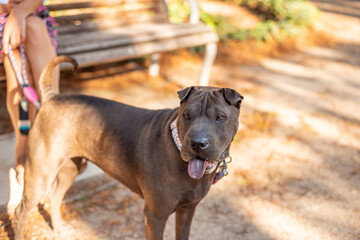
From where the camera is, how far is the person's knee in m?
3.45

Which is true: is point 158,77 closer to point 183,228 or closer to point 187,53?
point 187,53

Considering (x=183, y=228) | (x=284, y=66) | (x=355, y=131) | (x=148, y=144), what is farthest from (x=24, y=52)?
(x=284, y=66)

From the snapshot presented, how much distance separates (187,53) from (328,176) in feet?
14.3

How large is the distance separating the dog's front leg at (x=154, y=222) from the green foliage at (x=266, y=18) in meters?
6.11

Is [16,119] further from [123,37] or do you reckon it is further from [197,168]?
[197,168]

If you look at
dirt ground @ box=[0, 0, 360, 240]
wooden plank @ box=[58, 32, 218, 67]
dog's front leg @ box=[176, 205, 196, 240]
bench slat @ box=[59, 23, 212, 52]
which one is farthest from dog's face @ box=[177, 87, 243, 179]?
bench slat @ box=[59, 23, 212, 52]

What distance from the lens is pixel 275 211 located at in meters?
3.87

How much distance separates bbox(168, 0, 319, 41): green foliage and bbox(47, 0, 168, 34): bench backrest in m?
2.07

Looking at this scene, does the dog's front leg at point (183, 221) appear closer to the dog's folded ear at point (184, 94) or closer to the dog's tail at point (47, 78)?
the dog's folded ear at point (184, 94)

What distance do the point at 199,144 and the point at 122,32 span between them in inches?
131

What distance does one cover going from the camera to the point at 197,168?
2.38 m

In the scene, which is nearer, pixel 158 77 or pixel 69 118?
pixel 69 118

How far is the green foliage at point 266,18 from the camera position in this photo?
8531mm

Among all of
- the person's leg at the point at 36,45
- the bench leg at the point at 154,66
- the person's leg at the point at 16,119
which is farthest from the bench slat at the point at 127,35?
the bench leg at the point at 154,66
